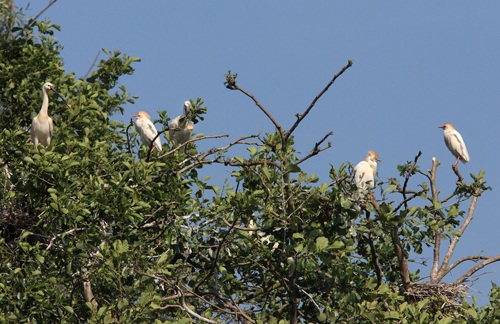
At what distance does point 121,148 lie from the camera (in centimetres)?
741

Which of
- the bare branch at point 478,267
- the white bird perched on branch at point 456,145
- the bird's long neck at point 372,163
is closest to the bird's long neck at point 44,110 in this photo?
the bird's long neck at point 372,163

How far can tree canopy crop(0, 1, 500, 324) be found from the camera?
4484mm

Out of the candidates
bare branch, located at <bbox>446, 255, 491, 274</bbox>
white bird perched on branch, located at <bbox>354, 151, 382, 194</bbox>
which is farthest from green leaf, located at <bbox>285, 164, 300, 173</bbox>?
bare branch, located at <bbox>446, 255, 491, 274</bbox>

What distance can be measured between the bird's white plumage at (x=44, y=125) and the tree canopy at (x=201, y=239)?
0.49 meters

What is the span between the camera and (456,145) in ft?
36.1

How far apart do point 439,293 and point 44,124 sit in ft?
Answer: 17.6

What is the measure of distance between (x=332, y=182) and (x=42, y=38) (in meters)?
5.15

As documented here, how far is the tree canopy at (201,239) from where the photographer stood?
177 inches

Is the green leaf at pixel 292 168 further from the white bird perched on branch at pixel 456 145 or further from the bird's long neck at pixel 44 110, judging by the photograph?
the white bird perched on branch at pixel 456 145

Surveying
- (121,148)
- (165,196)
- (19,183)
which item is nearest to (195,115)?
(165,196)

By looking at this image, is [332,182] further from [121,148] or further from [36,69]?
[36,69]

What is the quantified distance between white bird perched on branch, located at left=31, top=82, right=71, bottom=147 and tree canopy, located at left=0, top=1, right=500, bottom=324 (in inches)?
19.1

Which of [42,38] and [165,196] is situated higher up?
[42,38]

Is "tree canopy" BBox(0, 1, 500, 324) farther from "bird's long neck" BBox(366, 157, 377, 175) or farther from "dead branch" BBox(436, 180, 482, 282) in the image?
"bird's long neck" BBox(366, 157, 377, 175)
